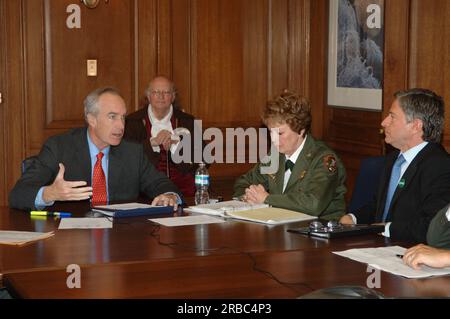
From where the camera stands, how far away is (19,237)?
311cm

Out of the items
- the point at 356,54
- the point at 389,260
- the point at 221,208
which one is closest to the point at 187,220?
the point at 221,208

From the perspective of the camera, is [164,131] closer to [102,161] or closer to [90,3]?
[90,3]

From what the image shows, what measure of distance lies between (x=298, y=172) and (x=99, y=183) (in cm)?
106

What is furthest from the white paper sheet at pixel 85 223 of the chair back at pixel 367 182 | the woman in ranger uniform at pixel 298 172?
the chair back at pixel 367 182

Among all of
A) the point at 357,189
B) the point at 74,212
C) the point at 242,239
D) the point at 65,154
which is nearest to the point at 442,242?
the point at 242,239

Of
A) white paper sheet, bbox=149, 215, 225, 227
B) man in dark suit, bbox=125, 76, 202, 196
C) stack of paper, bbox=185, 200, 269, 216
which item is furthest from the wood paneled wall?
white paper sheet, bbox=149, 215, 225, 227

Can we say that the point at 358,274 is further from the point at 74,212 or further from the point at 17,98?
the point at 17,98

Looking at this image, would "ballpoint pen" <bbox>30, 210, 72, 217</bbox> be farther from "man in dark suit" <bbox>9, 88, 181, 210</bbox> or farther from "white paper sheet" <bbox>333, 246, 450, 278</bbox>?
"white paper sheet" <bbox>333, 246, 450, 278</bbox>

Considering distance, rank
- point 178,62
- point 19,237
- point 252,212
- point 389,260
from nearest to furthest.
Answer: point 389,260 → point 19,237 → point 252,212 → point 178,62

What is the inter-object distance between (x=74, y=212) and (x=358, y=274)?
67.0 inches

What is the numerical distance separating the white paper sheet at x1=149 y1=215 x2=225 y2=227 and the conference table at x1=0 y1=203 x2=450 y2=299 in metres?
0.07

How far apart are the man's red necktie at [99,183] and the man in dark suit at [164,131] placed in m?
1.59

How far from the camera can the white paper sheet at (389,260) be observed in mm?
2528
